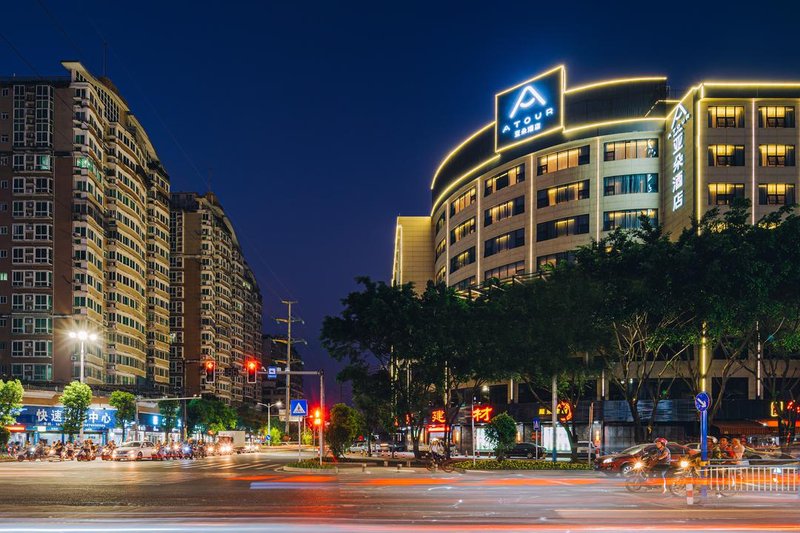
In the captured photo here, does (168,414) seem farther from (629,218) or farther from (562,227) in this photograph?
(629,218)

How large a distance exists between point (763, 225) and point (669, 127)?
34.2m

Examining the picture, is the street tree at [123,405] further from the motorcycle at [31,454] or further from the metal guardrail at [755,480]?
the metal guardrail at [755,480]

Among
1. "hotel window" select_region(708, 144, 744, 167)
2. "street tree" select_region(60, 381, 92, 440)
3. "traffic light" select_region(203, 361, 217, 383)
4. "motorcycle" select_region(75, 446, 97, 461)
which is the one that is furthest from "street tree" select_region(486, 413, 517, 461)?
"street tree" select_region(60, 381, 92, 440)

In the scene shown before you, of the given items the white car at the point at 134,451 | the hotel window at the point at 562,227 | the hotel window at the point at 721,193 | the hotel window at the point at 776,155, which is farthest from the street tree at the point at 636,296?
the white car at the point at 134,451

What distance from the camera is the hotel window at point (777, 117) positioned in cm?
7500

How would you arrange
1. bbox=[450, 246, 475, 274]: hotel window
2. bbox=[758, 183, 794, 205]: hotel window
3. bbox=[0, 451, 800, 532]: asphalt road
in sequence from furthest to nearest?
1. bbox=[450, 246, 475, 274]: hotel window
2. bbox=[758, 183, 794, 205]: hotel window
3. bbox=[0, 451, 800, 532]: asphalt road

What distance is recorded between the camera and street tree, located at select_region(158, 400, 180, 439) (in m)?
130

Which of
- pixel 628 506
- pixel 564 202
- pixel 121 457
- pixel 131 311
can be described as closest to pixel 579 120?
pixel 564 202

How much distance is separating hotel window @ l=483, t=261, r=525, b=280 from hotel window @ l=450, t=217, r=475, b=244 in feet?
25.4

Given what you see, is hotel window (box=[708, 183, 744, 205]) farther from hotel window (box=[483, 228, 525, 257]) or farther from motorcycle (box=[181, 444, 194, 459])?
motorcycle (box=[181, 444, 194, 459])

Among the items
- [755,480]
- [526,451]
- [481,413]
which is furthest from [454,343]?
[481,413]

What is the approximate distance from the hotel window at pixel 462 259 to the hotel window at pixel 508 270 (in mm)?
5463

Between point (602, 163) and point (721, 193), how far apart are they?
512 inches

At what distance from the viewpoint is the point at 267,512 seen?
22141 millimetres
